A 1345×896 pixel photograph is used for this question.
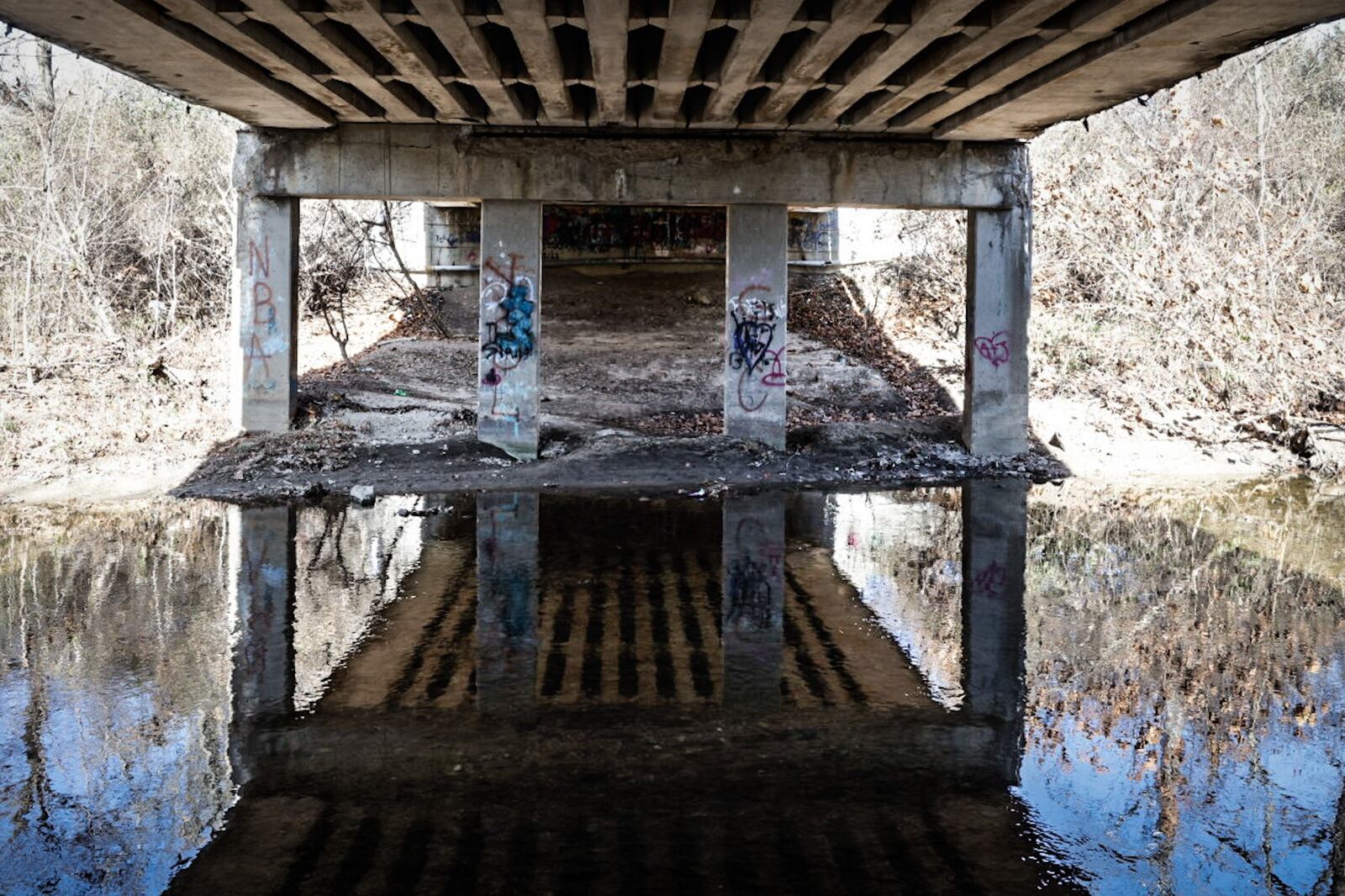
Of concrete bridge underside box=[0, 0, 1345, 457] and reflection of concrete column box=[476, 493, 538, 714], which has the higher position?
concrete bridge underside box=[0, 0, 1345, 457]

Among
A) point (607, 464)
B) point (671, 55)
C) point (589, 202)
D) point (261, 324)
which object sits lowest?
point (607, 464)

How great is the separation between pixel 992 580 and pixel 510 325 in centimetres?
852

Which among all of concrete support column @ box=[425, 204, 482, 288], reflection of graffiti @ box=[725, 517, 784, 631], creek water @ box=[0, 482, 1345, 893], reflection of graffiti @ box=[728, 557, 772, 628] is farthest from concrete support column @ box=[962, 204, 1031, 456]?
concrete support column @ box=[425, 204, 482, 288]

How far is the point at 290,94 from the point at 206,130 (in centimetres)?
1362

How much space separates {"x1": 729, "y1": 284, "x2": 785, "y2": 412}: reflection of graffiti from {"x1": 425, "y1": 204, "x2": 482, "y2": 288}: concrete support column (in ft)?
43.5

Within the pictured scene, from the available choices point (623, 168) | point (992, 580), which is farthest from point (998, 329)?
point (992, 580)

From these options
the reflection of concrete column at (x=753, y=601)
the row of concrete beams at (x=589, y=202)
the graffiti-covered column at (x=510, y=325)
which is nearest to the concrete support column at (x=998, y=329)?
the row of concrete beams at (x=589, y=202)

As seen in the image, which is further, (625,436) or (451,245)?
(451,245)

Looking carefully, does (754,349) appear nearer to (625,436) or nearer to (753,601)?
(625,436)

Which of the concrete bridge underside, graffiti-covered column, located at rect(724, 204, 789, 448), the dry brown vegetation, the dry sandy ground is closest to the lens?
the concrete bridge underside

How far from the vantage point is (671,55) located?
1106cm

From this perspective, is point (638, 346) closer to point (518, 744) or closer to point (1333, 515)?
point (1333, 515)

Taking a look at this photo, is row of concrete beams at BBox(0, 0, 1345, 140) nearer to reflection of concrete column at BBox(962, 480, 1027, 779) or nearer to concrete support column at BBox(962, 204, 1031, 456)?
concrete support column at BBox(962, 204, 1031, 456)

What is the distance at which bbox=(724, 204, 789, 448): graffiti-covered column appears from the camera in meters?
15.6
